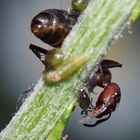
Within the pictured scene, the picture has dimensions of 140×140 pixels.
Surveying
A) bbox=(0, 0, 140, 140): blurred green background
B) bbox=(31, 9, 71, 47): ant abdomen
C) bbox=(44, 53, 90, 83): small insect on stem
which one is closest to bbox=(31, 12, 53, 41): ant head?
bbox=(31, 9, 71, 47): ant abdomen

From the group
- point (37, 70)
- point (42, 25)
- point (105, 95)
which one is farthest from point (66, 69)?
point (37, 70)

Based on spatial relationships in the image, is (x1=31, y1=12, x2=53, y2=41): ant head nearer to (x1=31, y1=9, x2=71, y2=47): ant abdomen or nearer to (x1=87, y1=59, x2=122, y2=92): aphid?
(x1=31, y1=9, x2=71, y2=47): ant abdomen

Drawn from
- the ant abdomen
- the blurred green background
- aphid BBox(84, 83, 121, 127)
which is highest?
the ant abdomen

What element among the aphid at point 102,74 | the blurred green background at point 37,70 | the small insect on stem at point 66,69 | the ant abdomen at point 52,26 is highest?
the ant abdomen at point 52,26

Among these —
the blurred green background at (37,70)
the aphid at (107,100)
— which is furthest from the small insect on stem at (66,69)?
the blurred green background at (37,70)

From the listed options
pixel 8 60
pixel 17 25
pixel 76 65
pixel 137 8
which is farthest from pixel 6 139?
pixel 17 25

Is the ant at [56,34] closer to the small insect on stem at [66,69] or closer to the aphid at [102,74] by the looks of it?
the small insect on stem at [66,69]

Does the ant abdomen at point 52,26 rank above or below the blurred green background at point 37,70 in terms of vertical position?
above
